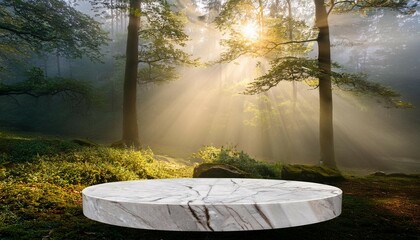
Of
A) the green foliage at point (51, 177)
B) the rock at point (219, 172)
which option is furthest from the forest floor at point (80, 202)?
the rock at point (219, 172)

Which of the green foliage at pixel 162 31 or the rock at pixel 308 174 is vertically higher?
the green foliage at pixel 162 31

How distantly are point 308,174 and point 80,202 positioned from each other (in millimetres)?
5240

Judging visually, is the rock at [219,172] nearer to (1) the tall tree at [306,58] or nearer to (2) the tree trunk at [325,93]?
(1) the tall tree at [306,58]

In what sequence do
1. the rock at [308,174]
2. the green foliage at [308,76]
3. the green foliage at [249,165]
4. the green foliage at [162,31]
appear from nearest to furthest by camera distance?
the rock at [308,174], the green foliage at [249,165], the green foliage at [308,76], the green foliage at [162,31]

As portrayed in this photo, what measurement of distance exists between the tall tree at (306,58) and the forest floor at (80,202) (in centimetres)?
243

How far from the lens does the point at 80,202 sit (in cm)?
488

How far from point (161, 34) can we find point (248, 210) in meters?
10.0

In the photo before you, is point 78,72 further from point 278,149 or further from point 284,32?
point 284,32

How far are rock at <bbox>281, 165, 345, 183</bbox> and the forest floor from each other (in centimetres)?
28

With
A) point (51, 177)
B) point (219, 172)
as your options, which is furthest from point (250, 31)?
point (51, 177)

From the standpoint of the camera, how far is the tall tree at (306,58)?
9352mm

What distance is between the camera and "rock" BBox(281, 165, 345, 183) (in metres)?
7.68

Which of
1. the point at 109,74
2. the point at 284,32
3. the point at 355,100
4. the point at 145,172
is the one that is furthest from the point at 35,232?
the point at 109,74

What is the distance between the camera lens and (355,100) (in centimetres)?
2823
